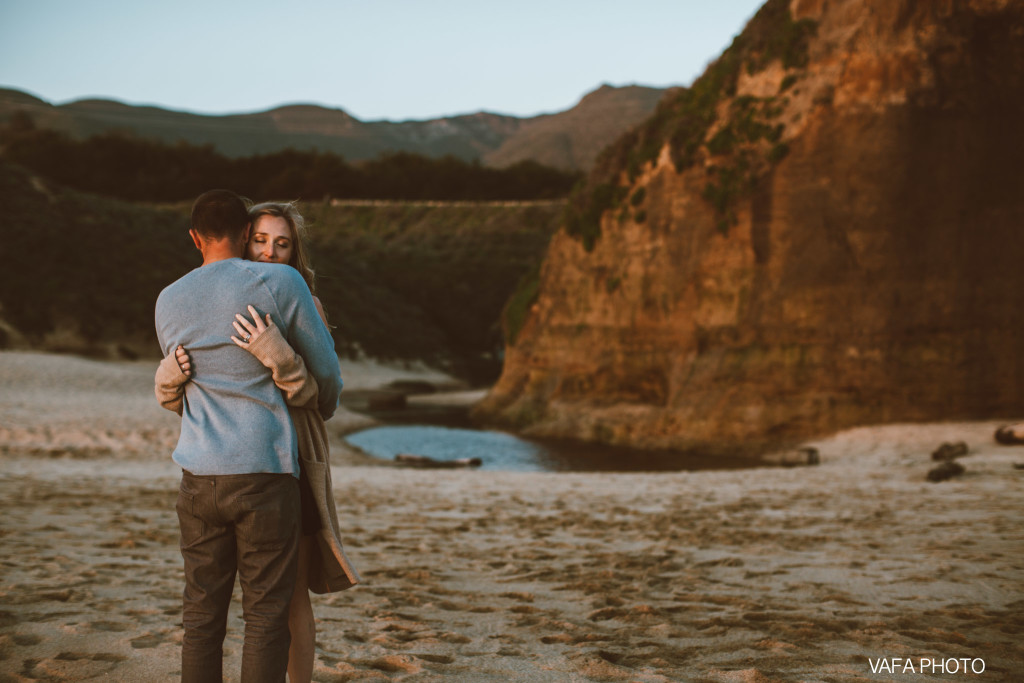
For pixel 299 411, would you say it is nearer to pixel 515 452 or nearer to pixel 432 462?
pixel 432 462

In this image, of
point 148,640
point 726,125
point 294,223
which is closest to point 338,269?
point 726,125

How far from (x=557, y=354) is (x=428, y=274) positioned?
3264 centimetres

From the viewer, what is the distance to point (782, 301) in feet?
49.1

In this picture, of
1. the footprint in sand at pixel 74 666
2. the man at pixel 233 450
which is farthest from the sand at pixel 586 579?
the man at pixel 233 450

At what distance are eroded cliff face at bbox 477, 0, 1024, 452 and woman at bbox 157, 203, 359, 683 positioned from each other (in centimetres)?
1288

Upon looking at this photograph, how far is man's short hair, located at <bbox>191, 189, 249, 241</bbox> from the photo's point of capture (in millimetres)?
2678

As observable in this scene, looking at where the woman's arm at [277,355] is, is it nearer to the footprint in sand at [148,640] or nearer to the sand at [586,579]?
the sand at [586,579]

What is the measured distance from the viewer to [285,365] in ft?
8.41

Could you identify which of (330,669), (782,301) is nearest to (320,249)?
(782,301)

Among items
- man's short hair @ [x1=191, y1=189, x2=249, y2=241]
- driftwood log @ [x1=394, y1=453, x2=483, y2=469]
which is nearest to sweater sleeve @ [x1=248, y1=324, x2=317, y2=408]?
man's short hair @ [x1=191, y1=189, x2=249, y2=241]

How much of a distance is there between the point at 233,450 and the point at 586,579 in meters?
3.30

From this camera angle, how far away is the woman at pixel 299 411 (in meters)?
2.57

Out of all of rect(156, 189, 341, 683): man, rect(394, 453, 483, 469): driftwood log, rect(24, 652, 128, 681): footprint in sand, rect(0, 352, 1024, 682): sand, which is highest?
rect(156, 189, 341, 683): man

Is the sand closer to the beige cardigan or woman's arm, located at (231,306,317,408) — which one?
the beige cardigan
